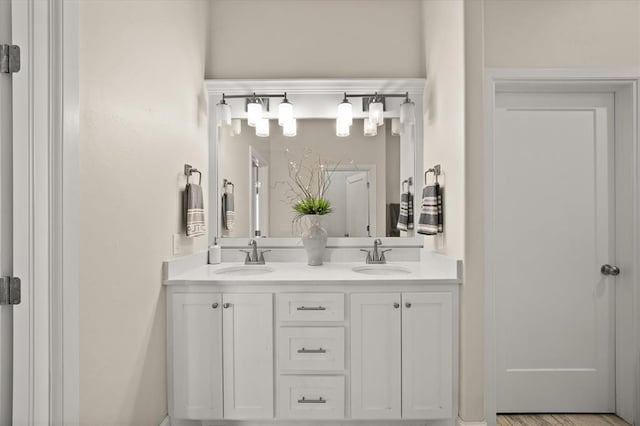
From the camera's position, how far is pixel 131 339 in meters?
1.65

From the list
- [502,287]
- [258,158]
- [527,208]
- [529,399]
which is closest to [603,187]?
[527,208]

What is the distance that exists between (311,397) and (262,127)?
1.80 m

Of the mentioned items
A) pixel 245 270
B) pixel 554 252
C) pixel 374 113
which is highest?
pixel 374 113

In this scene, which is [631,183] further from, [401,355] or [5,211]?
[5,211]

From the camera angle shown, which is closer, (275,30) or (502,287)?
(502,287)

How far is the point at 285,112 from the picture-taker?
268cm

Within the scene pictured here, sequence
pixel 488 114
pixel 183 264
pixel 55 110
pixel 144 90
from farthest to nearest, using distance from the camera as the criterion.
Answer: pixel 183 264, pixel 488 114, pixel 144 90, pixel 55 110

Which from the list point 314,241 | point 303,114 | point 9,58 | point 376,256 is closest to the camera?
point 9,58

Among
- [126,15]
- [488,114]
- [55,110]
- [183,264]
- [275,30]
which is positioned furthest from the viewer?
[275,30]

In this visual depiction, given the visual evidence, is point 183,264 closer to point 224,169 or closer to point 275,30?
point 224,169

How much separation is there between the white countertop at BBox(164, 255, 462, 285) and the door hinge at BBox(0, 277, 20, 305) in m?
0.88

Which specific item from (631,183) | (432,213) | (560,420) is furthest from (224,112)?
(560,420)

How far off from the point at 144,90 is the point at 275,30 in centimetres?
130

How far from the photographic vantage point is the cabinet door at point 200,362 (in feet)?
6.66
